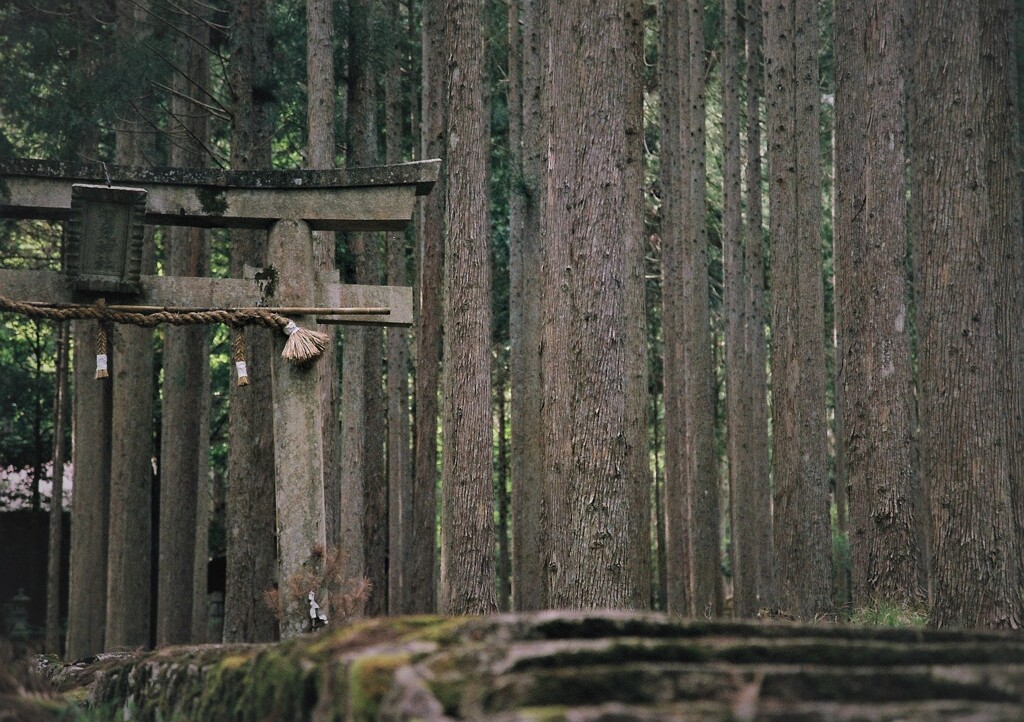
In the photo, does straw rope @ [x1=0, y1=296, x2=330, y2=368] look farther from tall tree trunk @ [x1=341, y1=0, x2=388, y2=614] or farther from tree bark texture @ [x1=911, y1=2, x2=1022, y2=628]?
tall tree trunk @ [x1=341, y1=0, x2=388, y2=614]

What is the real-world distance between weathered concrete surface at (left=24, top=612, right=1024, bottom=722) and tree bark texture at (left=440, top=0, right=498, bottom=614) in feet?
28.1

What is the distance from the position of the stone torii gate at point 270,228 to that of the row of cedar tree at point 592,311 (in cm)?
167

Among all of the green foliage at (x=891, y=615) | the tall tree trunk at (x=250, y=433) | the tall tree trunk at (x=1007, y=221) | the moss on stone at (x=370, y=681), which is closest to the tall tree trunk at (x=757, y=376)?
the tall tree trunk at (x=1007, y=221)

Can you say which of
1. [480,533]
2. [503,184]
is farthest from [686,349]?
[480,533]

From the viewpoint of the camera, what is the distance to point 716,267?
29.1 metres

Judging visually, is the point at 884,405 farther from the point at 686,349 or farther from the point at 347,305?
the point at 686,349

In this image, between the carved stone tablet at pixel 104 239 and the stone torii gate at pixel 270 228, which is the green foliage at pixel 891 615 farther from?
the carved stone tablet at pixel 104 239

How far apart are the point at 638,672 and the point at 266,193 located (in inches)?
258

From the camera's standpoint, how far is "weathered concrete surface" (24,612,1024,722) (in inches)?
133

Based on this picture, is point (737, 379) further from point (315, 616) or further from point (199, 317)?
point (315, 616)

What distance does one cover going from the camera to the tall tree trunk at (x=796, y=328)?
15.3 metres

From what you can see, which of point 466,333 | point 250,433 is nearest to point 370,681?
point 466,333

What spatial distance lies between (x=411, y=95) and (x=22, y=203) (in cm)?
1677

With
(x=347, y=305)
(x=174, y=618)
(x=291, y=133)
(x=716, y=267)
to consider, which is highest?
(x=291, y=133)
